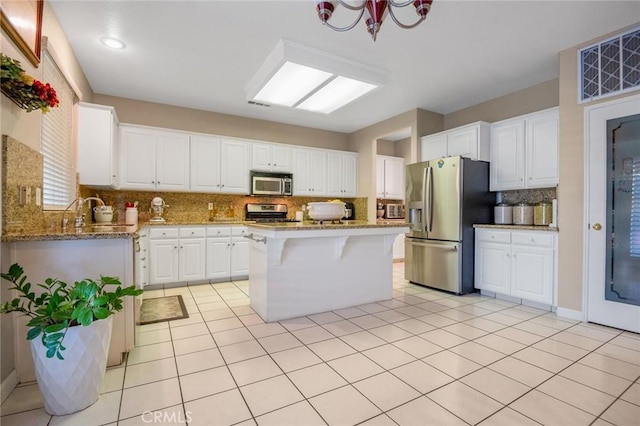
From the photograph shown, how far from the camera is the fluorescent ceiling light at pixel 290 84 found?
297 centimetres

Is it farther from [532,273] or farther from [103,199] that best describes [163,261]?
[532,273]

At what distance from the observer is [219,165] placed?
486cm

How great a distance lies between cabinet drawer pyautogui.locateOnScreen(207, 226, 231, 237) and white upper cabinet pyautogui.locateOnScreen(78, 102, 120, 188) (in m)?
1.38

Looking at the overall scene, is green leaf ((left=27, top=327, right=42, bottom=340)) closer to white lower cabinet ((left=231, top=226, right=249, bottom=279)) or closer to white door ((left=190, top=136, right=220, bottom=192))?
white lower cabinet ((left=231, top=226, right=249, bottom=279))

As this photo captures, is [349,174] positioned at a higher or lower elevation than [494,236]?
higher

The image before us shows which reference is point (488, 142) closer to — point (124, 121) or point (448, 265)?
point (448, 265)

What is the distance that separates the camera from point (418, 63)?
3.37 meters

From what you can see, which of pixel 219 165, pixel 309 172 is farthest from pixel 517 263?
pixel 219 165

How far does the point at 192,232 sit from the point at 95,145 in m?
1.56

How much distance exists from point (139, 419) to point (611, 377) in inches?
112

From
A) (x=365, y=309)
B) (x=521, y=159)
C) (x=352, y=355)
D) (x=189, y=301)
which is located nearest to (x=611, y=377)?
(x=352, y=355)

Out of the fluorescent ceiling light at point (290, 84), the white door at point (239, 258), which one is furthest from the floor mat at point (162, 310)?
the fluorescent ceiling light at point (290, 84)

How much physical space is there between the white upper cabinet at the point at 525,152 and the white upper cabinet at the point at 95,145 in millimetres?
4790

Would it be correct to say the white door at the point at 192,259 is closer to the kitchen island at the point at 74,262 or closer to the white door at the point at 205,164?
the white door at the point at 205,164
